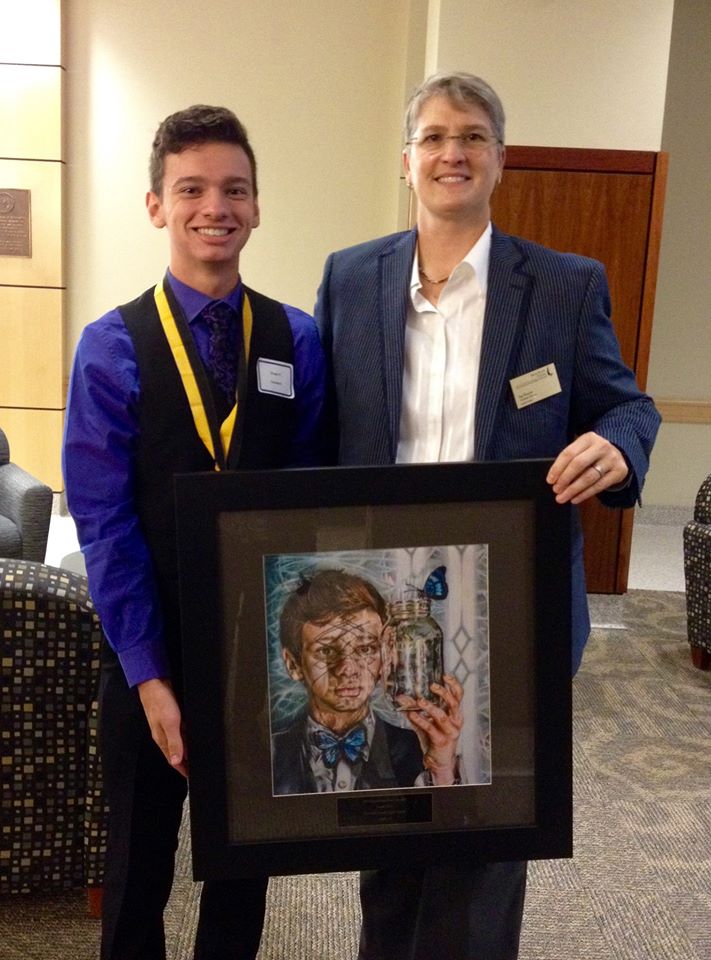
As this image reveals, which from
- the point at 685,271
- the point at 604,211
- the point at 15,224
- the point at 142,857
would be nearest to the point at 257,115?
the point at 15,224

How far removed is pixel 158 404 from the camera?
1.56 meters

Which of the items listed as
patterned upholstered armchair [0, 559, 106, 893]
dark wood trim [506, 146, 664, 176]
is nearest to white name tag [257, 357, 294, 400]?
patterned upholstered armchair [0, 559, 106, 893]

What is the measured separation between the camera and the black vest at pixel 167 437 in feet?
5.11

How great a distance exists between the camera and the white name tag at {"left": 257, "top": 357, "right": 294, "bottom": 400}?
1618 millimetres

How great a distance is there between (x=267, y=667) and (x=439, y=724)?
257mm

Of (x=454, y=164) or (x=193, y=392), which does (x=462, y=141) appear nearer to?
(x=454, y=164)

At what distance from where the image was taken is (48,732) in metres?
2.24

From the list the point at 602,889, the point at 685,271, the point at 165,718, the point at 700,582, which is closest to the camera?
the point at 165,718

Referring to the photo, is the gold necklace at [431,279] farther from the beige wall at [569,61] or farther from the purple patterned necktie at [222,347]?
the beige wall at [569,61]

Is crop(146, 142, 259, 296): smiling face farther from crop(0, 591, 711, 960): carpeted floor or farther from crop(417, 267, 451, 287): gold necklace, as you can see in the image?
crop(0, 591, 711, 960): carpeted floor

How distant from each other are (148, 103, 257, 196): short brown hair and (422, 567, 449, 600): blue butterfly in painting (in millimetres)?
804

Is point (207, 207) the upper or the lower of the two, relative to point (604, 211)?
lower

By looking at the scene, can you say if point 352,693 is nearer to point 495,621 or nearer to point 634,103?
point 495,621

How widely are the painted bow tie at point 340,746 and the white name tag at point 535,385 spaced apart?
2.04ft
